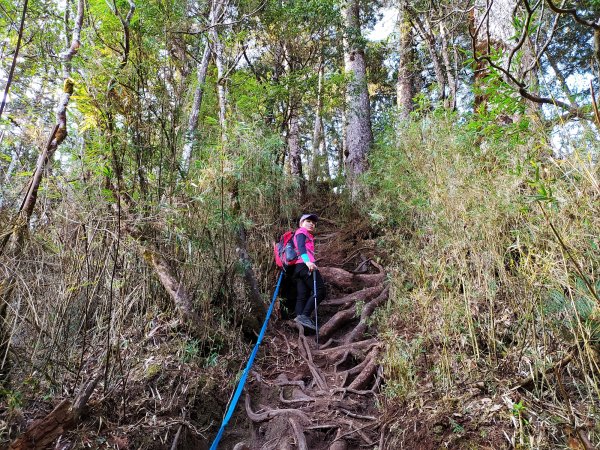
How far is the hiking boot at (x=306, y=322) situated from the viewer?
469 cm

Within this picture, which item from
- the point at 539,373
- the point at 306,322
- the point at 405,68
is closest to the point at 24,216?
the point at 539,373

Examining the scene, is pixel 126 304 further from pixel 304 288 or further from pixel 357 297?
pixel 357 297

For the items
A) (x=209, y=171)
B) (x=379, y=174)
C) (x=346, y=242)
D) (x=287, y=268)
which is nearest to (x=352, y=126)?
(x=379, y=174)

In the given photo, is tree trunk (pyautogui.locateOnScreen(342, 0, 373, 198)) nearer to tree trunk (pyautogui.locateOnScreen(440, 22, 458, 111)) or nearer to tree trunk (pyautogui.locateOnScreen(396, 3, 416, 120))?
tree trunk (pyautogui.locateOnScreen(396, 3, 416, 120))

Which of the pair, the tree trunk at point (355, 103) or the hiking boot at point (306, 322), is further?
the tree trunk at point (355, 103)

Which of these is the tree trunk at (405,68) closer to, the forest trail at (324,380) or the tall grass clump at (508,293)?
the forest trail at (324,380)

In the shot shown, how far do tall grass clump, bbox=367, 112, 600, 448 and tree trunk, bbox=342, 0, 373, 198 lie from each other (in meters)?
4.00

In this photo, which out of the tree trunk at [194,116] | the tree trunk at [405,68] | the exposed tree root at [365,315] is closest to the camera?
the exposed tree root at [365,315]

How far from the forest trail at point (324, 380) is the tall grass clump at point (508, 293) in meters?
0.40

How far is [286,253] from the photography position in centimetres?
507

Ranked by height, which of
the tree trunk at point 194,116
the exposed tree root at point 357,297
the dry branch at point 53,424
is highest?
the tree trunk at point 194,116

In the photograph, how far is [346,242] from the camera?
21.5ft

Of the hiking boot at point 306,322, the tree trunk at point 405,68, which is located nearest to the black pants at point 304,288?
the hiking boot at point 306,322

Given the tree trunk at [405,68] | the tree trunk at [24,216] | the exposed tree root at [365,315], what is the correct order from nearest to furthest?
the tree trunk at [24,216]
the exposed tree root at [365,315]
the tree trunk at [405,68]
